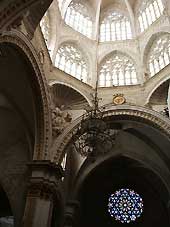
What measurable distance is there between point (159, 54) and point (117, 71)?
259cm

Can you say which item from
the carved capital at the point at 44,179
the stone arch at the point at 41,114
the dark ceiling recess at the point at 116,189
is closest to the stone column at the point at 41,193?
the carved capital at the point at 44,179

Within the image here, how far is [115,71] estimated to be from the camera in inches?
790

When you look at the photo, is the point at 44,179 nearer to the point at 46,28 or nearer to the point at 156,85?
the point at 156,85

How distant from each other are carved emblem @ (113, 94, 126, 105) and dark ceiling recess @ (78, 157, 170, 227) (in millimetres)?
6360

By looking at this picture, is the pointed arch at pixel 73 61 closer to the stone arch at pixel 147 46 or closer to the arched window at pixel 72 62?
the arched window at pixel 72 62

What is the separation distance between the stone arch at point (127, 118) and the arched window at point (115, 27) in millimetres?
6057

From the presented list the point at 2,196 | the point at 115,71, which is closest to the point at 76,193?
the point at 2,196

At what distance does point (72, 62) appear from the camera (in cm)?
1967

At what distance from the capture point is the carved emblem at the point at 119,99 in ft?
58.4

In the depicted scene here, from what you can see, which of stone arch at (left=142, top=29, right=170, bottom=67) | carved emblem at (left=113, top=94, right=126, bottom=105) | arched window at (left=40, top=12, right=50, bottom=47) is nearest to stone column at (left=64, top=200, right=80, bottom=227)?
carved emblem at (left=113, top=94, right=126, bottom=105)

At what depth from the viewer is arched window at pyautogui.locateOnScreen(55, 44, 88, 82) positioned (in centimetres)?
1916

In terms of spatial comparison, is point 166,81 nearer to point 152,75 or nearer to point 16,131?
point 152,75

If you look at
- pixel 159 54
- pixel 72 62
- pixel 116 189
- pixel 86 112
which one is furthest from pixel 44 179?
pixel 116 189

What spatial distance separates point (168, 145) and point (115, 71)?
5.17 metres
